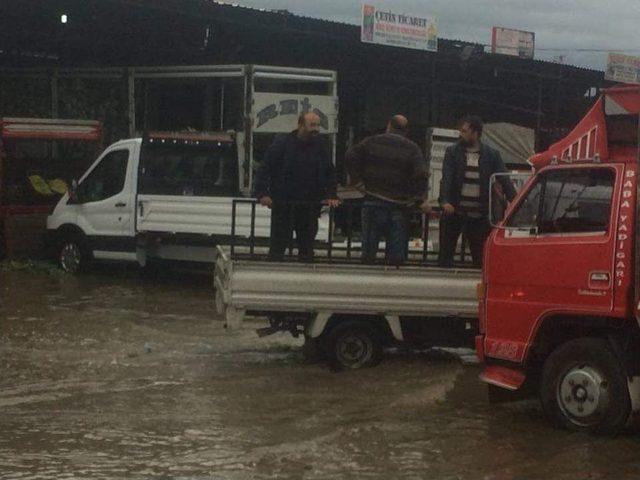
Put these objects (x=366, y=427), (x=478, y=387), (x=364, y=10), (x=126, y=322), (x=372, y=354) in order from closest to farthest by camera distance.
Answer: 1. (x=366, y=427)
2. (x=478, y=387)
3. (x=372, y=354)
4. (x=126, y=322)
5. (x=364, y=10)

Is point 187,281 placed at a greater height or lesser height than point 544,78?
lesser

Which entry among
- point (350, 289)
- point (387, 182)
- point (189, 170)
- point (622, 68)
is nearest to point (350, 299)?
point (350, 289)

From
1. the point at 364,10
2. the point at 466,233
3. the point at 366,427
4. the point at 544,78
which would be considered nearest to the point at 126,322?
the point at 466,233

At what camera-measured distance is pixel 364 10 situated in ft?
96.9

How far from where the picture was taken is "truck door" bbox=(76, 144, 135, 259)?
18.1m

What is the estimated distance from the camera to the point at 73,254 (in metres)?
18.9

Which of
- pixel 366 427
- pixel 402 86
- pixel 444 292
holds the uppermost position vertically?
pixel 402 86

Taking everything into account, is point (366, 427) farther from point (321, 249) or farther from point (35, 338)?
point (35, 338)

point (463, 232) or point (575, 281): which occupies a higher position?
point (463, 232)

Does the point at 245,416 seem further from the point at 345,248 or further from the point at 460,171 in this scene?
the point at 460,171

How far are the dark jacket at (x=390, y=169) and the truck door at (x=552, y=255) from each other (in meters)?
2.57

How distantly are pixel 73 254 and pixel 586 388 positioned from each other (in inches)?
469

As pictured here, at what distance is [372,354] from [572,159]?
3055 mm

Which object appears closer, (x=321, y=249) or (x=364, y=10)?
(x=321, y=249)
